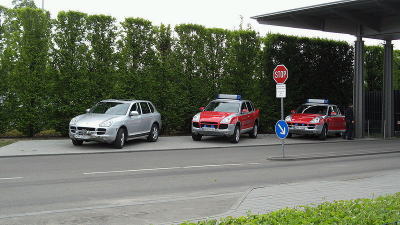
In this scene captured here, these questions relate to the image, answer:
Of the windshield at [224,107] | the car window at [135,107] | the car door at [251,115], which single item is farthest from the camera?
the car door at [251,115]

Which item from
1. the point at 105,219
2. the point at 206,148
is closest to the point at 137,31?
the point at 206,148

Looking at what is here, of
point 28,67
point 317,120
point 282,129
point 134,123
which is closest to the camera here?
point 282,129

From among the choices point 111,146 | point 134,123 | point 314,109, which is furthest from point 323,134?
point 111,146

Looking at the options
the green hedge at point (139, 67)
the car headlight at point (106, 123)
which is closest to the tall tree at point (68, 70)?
the green hedge at point (139, 67)

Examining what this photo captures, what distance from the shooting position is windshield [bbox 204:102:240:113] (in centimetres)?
2252

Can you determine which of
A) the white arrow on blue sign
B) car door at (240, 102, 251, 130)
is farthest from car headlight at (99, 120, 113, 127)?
car door at (240, 102, 251, 130)

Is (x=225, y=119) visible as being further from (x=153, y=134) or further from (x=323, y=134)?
(x=323, y=134)

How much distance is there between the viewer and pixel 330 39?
3131cm

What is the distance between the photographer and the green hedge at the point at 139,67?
68.2 ft

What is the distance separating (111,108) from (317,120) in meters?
10.8

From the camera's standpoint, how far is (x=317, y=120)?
25031 millimetres

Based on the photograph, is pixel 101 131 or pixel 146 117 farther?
pixel 146 117

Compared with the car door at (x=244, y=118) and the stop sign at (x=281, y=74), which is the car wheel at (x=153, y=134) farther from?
the stop sign at (x=281, y=74)

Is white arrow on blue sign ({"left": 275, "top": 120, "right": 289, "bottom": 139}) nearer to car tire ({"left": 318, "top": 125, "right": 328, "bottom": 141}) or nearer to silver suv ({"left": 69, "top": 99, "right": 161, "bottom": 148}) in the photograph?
silver suv ({"left": 69, "top": 99, "right": 161, "bottom": 148})
